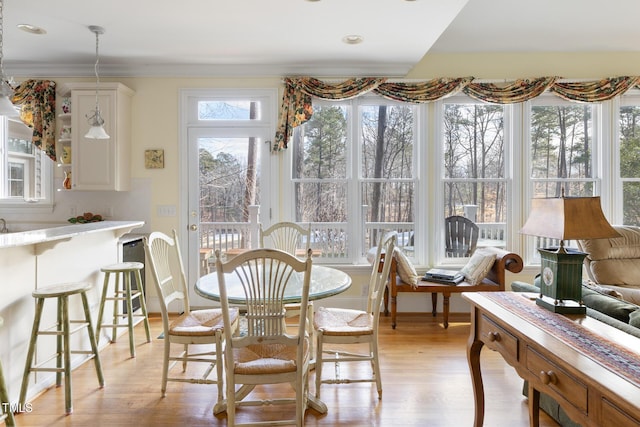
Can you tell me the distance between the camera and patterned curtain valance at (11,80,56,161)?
3.86m

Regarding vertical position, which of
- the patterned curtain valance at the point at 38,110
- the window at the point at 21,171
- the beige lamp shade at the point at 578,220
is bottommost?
the beige lamp shade at the point at 578,220

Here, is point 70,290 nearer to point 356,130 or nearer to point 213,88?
point 213,88

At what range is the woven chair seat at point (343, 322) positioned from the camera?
219cm

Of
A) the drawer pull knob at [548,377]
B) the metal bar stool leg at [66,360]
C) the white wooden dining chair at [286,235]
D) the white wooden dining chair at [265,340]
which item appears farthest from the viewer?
the white wooden dining chair at [286,235]

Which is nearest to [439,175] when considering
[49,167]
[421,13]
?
[421,13]

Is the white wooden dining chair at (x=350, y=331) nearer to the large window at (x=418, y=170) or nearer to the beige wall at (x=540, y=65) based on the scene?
the large window at (x=418, y=170)

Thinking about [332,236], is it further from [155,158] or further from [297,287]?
[155,158]

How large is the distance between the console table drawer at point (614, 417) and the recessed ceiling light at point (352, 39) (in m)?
3.03

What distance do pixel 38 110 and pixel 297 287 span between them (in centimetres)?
355

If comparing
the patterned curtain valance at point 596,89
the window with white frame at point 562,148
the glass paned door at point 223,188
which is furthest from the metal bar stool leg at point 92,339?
the patterned curtain valance at point 596,89

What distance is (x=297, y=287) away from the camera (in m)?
2.23

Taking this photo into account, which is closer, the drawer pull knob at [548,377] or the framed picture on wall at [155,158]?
the drawer pull knob at [548,377]

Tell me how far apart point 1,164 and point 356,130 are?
378cm

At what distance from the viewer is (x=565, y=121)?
13.1 feet
